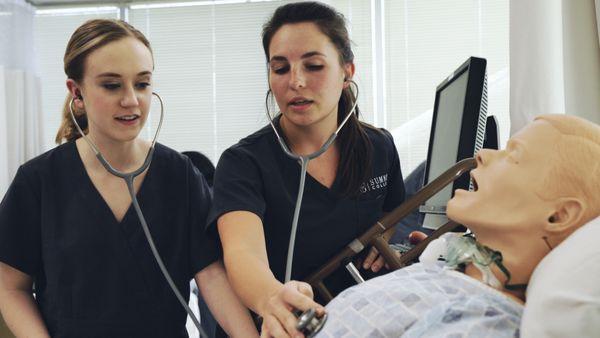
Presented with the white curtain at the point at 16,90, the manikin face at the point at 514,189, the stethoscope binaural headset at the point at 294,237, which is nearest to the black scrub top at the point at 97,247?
the stethoscope binaural headset at the point at 294,237

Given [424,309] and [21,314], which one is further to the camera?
[21,314]

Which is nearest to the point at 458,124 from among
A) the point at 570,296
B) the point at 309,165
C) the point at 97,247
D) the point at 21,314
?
the point at 309,165

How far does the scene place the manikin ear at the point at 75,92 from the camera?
143 cm

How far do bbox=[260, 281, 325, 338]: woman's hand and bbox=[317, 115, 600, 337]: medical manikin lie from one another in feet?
0.12

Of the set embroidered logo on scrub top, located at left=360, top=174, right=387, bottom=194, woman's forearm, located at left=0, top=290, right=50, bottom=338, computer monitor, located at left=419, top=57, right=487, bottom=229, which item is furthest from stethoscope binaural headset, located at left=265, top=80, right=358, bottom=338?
woman's forearm, located at left=0, top=290, right=50, bottom=338

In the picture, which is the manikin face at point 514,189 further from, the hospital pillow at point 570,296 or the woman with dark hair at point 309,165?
the woman with dark hair at point 309,165

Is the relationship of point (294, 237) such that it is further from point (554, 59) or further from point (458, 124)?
point (554, 59)

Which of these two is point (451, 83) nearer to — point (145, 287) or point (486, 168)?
point (486, 168)

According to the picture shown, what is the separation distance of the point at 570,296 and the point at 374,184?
76 cm

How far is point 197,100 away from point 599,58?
10.4ft

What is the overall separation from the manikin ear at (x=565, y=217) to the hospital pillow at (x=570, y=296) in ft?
0.23

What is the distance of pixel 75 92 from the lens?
1.44 meters

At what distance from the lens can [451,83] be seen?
Answer: 1612 mm

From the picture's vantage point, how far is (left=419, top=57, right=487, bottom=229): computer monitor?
52.0 inches
